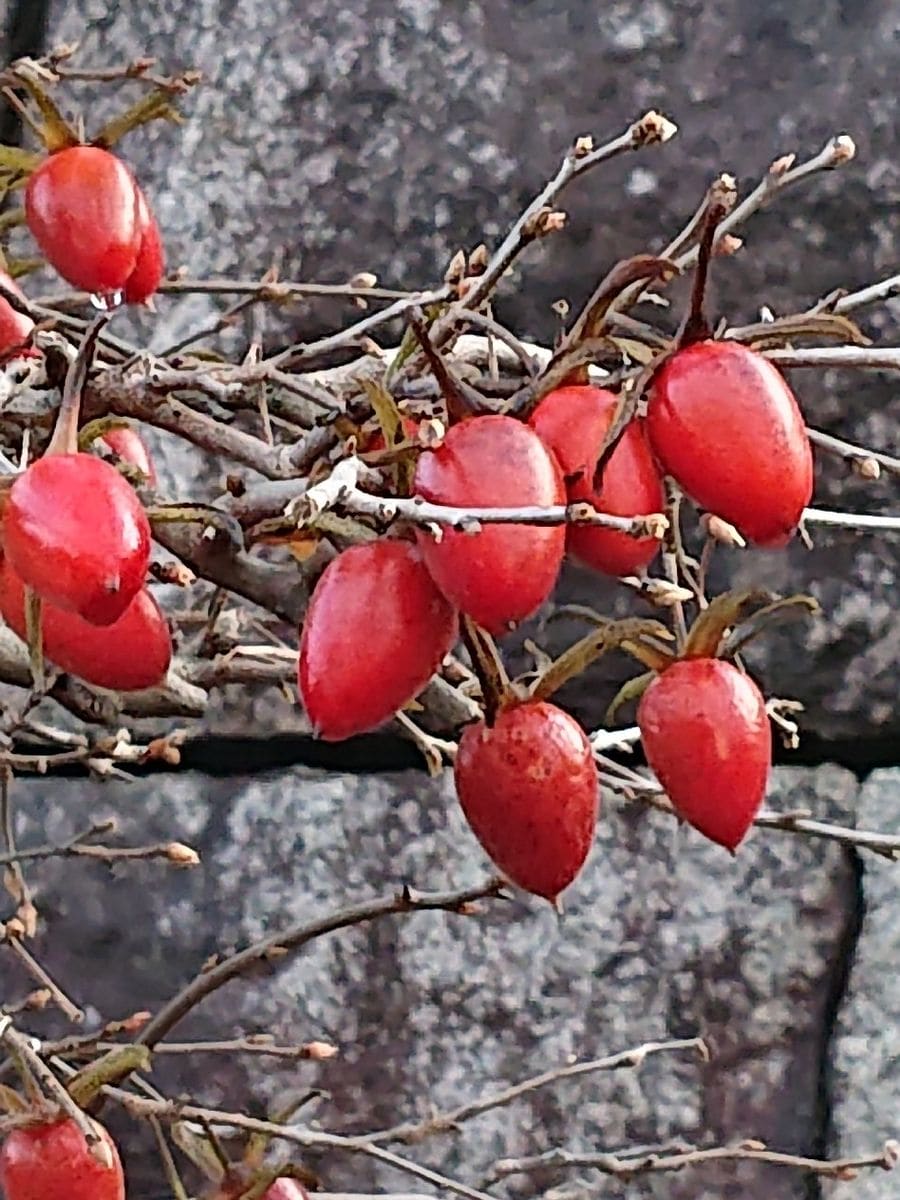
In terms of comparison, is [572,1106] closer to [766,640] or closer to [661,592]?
[766,640]

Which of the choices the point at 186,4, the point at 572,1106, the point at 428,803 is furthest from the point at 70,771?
the point at 186,4

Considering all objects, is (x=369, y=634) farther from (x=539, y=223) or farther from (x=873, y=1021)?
(x=873, y=1021)

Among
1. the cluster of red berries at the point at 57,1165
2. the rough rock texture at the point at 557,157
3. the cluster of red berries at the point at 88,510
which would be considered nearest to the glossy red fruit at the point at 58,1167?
the cluster of red berries at the point at 57,1165

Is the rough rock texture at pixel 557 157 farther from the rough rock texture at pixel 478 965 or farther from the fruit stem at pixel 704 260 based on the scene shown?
the fruit stem at pixel 704 260

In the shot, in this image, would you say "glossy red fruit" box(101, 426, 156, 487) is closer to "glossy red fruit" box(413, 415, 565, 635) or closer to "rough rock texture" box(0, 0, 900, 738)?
"glossy red fruit" box(413, 415, 565, 635)

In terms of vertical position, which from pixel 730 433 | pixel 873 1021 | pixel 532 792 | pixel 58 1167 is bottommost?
pixel 873 1021

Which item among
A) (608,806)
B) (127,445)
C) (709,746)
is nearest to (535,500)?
(709,746)
